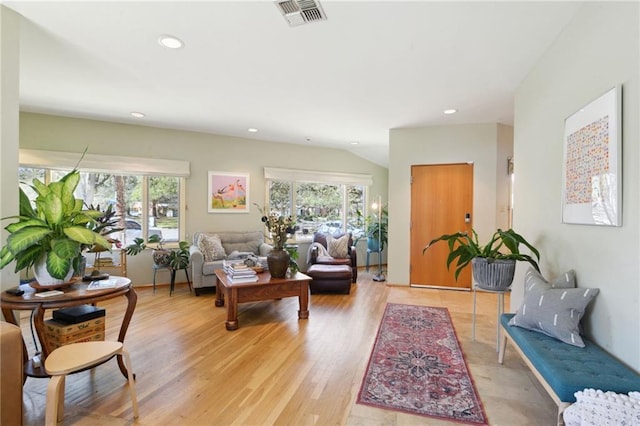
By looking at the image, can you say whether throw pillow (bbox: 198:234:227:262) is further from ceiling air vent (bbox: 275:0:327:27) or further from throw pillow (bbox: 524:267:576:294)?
throw pillow (bbox: 524:267:576:294)

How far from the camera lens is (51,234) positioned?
5.80ft

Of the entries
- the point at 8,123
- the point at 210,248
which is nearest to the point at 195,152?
the point at 210,248

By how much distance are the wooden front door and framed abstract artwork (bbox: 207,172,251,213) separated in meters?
2.94

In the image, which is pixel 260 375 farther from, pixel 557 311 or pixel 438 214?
pixel 438 214

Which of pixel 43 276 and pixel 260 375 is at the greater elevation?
pixel 43 276

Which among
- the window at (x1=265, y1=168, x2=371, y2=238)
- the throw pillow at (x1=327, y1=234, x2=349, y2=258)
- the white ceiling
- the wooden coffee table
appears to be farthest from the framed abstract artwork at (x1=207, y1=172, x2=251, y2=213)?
the wooden coffee table

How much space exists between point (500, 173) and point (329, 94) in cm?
282

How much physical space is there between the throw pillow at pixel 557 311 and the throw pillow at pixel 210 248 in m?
3.88

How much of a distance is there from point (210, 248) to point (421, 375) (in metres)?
3.45

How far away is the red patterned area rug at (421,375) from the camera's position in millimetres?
1812

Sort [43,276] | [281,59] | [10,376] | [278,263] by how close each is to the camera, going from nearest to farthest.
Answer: [10,376]
[43,276]
[281,59]
[278,263]

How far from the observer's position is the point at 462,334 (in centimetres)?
289

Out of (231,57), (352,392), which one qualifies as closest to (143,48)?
(231,57)

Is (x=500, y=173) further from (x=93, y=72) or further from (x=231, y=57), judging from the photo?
(x=93, y=72)
